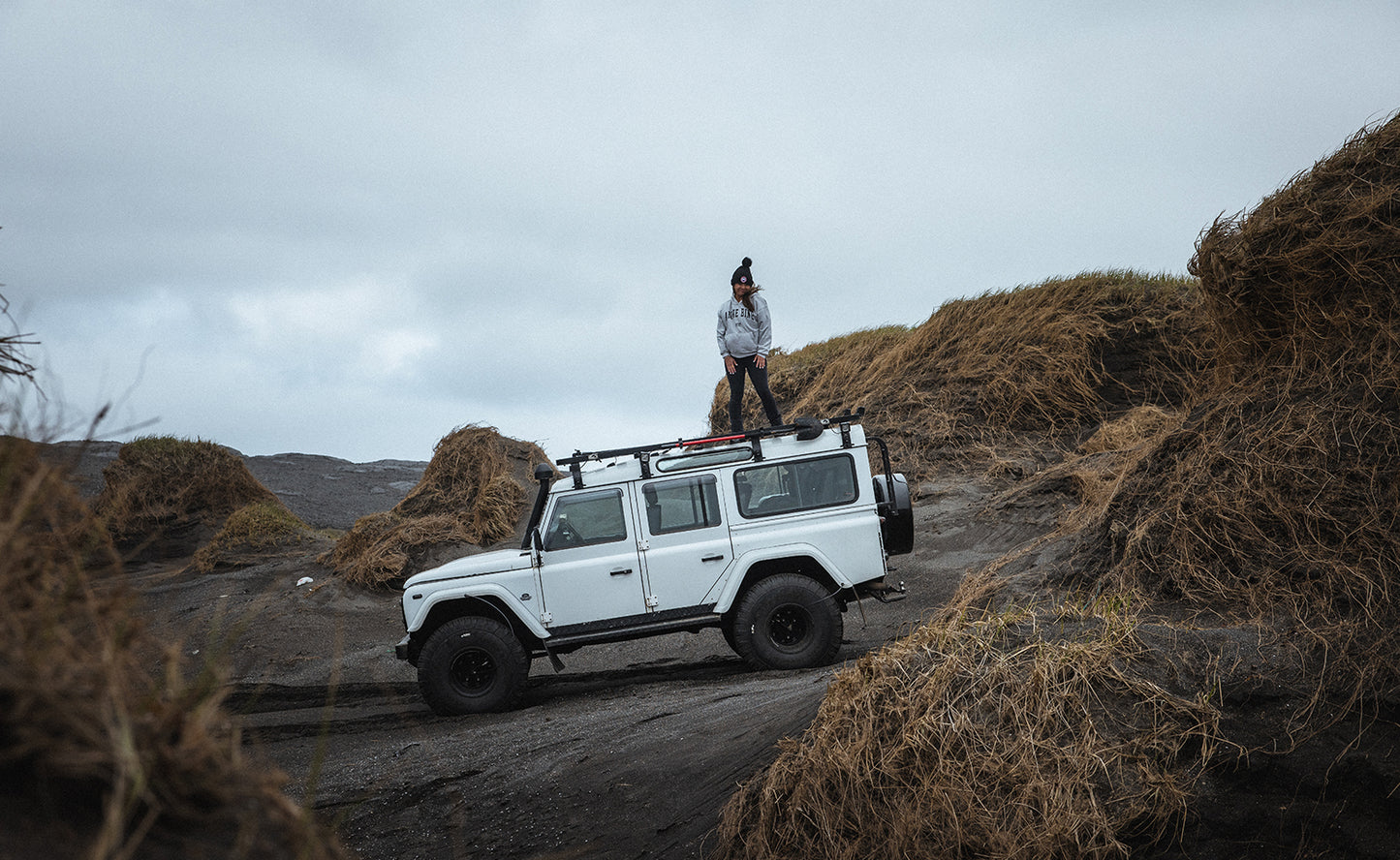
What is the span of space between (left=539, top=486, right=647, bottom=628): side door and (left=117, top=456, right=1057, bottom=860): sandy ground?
32.3 inches

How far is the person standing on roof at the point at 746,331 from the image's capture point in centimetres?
1096

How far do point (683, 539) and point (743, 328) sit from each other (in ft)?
10.9

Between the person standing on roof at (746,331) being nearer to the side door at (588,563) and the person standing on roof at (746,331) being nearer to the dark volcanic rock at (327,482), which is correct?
the side door at (588,563)

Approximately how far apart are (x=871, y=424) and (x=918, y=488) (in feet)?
7.43

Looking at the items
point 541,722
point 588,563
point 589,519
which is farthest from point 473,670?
point 589,519

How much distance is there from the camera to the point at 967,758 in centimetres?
440

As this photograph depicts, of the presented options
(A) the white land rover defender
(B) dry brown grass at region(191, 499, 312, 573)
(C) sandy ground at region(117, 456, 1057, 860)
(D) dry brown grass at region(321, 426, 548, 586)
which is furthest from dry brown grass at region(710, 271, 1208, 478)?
(B) dry brown grass at region(191, 499, 312, 573)

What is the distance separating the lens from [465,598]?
330 inches

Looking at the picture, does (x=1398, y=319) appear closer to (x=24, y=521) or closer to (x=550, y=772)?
(x=550, y=772)

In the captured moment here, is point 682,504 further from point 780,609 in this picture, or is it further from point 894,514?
point 894,514

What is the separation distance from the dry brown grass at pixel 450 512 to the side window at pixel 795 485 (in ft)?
23.6

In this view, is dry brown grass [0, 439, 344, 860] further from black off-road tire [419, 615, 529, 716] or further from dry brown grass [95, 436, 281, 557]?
dry brown grass [95, 436, 281, 557]

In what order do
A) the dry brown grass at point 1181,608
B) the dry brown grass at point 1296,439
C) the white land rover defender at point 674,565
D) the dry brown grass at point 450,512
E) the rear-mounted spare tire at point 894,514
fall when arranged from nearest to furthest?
the dry brown grass at point 1181,608
the dry brown grass at point 1296,439
the white land rover defender at point 674,565
the rear-mounted spare tire at point 894,514
the dry brown grass at point 450,512

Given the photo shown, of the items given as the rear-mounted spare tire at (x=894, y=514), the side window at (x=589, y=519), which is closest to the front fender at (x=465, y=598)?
the side window at (x=589, y=519)
